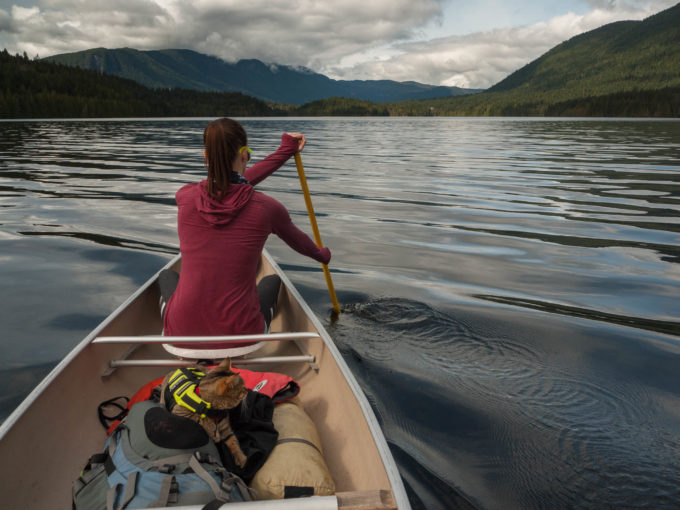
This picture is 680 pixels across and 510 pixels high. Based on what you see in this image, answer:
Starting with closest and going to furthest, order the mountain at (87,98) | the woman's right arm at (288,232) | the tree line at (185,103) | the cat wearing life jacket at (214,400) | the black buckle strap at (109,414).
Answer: the cat wearing life jacket at (214,400) → the black buckle strap at (109,414) → the woman's right arm at (288,232) → the mountain at (87,98) → the tree line at (185,103)

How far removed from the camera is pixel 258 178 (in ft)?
16.5

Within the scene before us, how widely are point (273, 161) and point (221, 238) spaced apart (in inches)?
77.2

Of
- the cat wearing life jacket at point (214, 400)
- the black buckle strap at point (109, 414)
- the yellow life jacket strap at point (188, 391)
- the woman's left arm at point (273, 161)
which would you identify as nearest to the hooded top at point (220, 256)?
the black buckle strap at point (109, 414)

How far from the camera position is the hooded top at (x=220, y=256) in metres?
3.41

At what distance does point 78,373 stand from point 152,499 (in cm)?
185

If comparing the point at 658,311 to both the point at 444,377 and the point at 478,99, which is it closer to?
the point at 444,377

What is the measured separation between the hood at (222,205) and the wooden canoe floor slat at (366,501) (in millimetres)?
2046

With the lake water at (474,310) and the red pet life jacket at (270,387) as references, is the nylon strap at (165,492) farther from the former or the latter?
the lake water at (474,310)

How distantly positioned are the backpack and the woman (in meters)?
1.21

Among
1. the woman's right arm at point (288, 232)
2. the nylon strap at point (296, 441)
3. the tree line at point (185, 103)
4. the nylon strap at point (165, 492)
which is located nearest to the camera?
the nylon strap at point (165, 492)

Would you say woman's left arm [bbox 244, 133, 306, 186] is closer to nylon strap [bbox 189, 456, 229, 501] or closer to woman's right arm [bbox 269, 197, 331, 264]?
woman's right arm [bbox 269, 197, 331, 264]

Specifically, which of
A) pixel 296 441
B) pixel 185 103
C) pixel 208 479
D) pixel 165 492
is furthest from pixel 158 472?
pixel 185 103

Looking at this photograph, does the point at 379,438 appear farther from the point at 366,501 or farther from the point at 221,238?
the point at 221,238

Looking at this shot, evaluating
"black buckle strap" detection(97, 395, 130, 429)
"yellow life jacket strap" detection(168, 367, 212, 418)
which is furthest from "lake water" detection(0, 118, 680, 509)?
"yellow life jacket strap" detection(168, 367, 212, 418)
